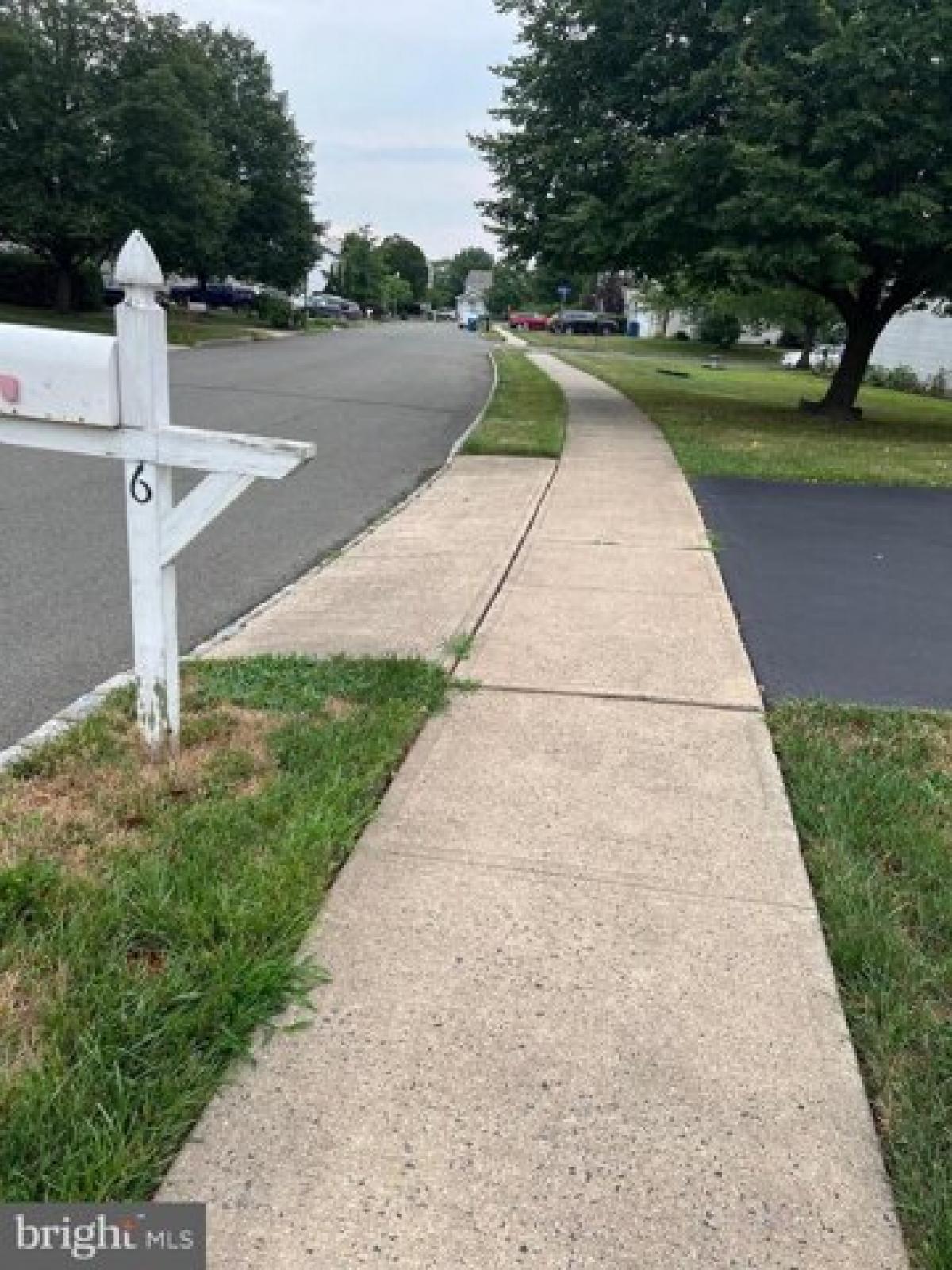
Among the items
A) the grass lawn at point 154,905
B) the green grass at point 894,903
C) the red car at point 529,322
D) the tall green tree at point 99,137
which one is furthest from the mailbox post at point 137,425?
the red car at point 529,322

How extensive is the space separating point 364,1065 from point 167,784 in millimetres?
1462

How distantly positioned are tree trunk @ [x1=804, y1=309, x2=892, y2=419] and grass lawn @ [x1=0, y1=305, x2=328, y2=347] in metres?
14.6

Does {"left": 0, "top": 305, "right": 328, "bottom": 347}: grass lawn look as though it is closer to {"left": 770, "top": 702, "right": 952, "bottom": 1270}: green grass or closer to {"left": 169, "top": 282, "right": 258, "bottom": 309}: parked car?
{"left": 169, "top": 282, "right": 258, "bottom": 309}: parked car

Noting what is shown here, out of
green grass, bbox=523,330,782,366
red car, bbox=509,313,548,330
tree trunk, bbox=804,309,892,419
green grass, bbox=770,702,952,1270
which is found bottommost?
red car, bbox=509,313,548,330

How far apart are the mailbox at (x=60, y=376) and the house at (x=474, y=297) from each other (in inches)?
3869

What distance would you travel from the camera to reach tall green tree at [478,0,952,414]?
42.7 feet

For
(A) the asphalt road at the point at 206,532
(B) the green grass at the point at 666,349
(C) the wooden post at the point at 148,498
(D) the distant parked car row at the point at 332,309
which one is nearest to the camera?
(C) the wooden post at the point at 148,498

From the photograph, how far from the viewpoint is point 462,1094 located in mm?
2260

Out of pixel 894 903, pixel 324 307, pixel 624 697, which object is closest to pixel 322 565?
pixel 624 697

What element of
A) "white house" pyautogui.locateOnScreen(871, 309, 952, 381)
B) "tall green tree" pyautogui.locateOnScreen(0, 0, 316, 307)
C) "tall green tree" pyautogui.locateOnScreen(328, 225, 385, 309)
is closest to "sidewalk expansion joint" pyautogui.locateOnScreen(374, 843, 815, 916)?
"tall green tree" pyautogui.locateOnScreen(0, 0, 316, 307)

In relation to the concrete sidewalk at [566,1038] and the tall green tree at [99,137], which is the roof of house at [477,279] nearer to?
the tall green tree at [99,137]

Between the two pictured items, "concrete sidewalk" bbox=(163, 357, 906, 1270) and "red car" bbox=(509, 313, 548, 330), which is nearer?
"concrete sidewalk" bbox=(163, 357, 906, 1270)

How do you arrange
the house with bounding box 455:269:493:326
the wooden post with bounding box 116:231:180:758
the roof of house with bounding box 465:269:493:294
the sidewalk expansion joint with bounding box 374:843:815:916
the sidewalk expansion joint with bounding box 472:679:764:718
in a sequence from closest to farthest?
1. the sidewalk expansion joint with bounding box 374:843:815:916
2. the wooden post with bounding box 116:231:180:758
3. the sidewalk expansion joint with bounding box 472:679:764:718
4. the house with bounding box 455:269:493:326
5. the roof of house with bounding box 465:269:493:294

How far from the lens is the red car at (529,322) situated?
7919 cm
